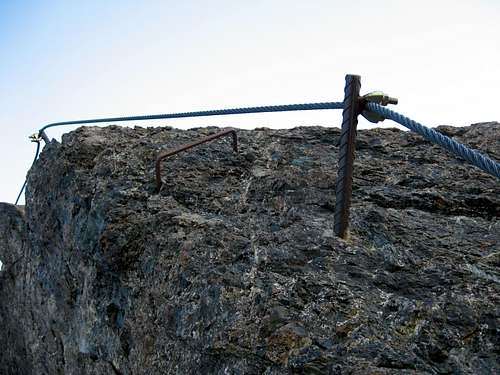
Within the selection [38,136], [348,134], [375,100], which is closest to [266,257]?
[348,134]

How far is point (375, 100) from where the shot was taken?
3748 mm

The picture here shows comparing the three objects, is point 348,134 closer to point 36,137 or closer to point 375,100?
point 375,100

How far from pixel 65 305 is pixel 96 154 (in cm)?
210

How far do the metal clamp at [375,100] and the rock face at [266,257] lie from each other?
112cm

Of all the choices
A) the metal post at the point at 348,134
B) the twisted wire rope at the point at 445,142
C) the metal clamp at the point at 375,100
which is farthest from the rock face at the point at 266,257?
the twisted wire rope at the point at 445,142

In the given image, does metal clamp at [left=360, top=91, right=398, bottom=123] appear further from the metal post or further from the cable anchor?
the cable anchor

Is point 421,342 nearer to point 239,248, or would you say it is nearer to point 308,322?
point 308,322

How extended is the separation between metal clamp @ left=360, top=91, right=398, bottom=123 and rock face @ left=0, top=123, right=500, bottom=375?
44.0 inches

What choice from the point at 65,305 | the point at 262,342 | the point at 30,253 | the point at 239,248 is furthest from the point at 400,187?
the point at 30,253

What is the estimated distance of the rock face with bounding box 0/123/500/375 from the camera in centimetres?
339

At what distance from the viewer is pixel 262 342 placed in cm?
343

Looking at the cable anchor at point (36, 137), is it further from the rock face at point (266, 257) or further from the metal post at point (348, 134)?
the metal post at point (348, 134)

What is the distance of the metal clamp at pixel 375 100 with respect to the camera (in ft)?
12.1

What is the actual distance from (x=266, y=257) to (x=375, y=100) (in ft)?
5.14
